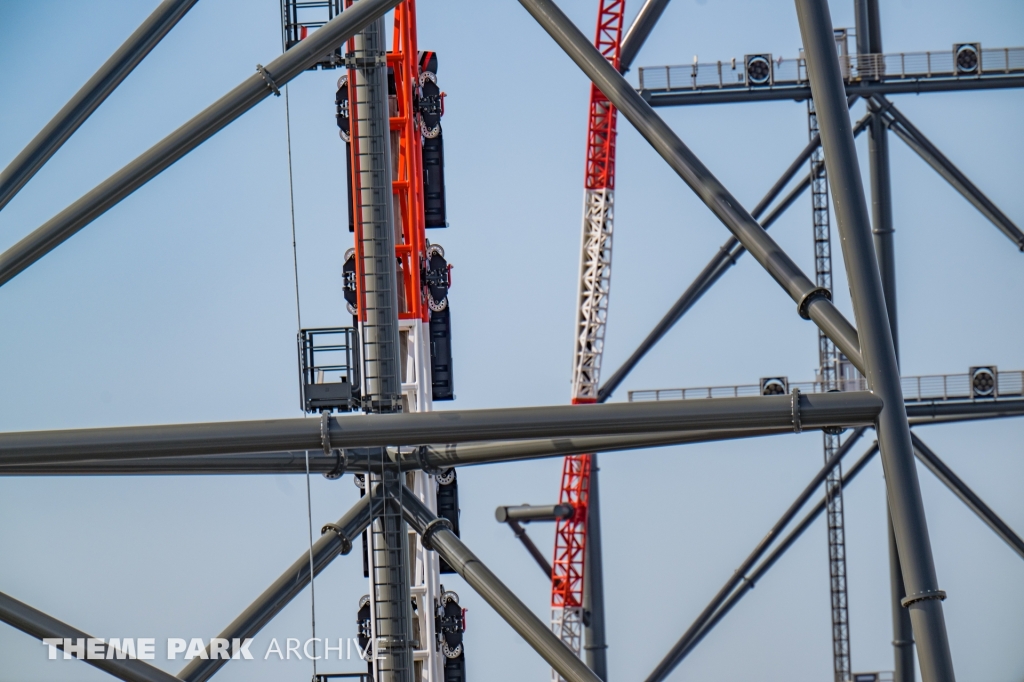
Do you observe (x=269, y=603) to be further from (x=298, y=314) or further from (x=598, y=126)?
(x=598, y=126)

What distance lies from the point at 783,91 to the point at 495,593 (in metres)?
22.3

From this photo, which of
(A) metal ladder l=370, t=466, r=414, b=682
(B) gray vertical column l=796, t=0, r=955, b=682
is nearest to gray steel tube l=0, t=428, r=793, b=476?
(A) metal ladder l=370, t=466, r=414, b=682

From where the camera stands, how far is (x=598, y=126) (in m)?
54.4

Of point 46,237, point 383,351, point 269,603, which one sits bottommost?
point 269,603

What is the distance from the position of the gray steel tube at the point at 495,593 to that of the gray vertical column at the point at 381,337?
40 centimetres

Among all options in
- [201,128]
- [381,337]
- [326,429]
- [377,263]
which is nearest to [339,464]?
[381,337]

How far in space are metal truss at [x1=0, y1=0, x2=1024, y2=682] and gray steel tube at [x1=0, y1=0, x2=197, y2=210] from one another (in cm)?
2

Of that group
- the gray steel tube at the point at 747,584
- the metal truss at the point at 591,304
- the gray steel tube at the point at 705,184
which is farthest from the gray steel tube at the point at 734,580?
the gray steel tube at the point at 705,184

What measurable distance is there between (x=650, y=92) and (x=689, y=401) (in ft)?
77.6

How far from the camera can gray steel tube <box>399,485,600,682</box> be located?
56.9 feet

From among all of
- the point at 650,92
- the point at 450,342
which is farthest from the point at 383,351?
the point at 650,92

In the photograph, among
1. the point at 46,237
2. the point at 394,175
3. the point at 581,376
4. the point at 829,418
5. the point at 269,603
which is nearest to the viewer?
the point at 829,418

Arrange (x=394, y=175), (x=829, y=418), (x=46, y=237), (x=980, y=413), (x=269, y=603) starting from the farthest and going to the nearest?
(x=980, y=413) → (x=394, y=175) → (x=269, y=603) → (x=46, y=237) → (x=829, y=418)

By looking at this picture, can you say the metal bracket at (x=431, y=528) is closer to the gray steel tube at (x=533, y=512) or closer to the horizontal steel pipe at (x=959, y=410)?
the horizontal steel pipe at (x=959, y=410)
